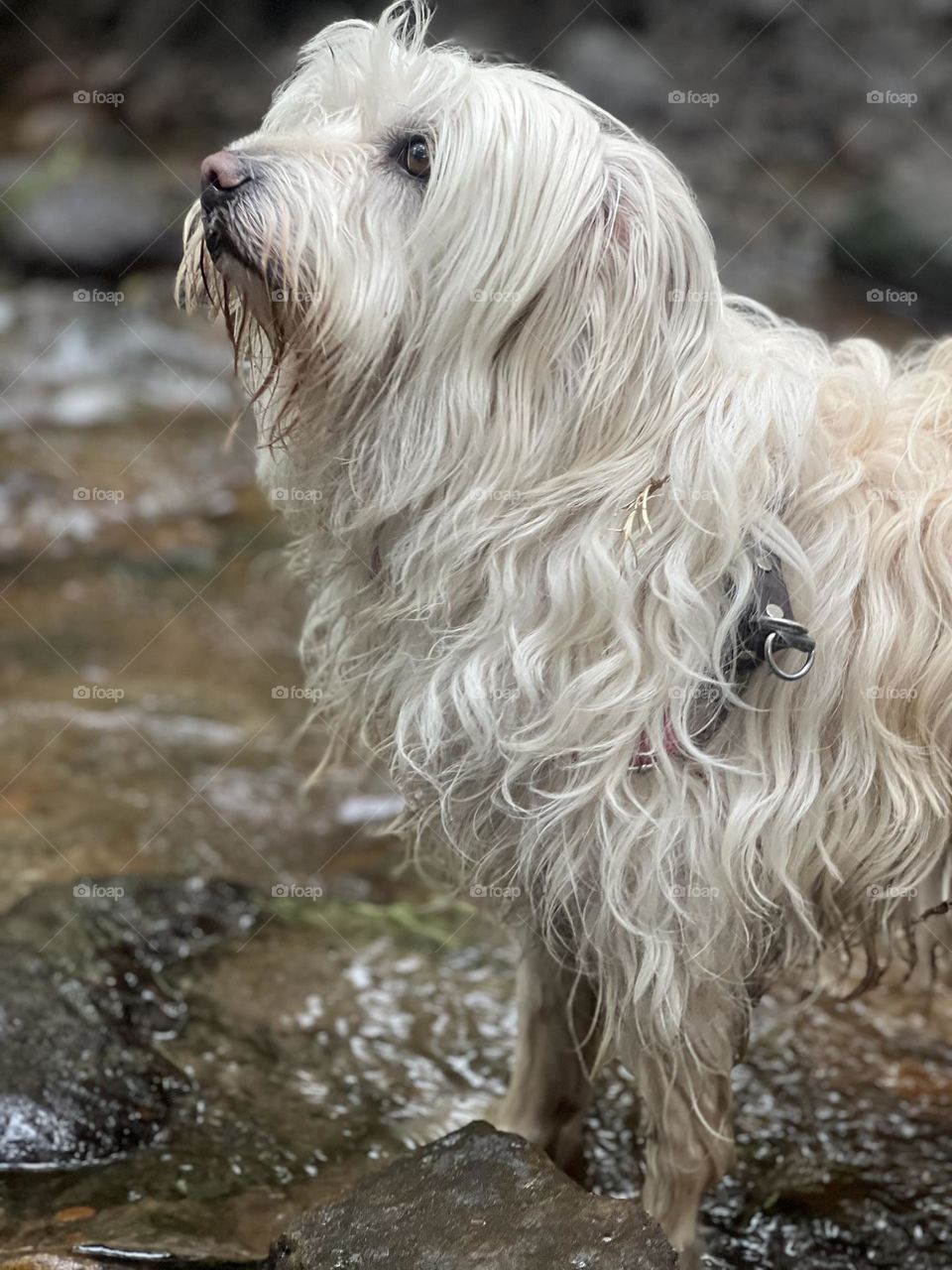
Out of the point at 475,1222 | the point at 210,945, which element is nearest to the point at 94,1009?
the point at 210,945

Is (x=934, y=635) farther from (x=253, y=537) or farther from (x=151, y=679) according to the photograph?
(x=253, y=537)

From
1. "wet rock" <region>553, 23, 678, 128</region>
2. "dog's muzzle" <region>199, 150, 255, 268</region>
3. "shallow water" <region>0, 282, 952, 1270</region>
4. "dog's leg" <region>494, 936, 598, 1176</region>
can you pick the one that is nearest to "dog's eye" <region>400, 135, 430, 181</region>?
"dog's muzzle" <region>199, 150, 255, 268</region>

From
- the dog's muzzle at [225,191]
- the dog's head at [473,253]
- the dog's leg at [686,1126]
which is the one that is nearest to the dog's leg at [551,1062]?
the dog's leg at [686,1126]

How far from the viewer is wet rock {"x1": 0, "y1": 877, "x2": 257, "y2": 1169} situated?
3.32 metres

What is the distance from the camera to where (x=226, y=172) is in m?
2.47

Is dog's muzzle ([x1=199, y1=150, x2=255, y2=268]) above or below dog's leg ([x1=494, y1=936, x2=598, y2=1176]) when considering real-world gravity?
above

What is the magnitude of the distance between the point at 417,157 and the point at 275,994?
2.31 metres

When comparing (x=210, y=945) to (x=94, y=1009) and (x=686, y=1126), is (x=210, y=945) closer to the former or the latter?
(x=94, y=1009)

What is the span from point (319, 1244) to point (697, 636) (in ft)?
4.23

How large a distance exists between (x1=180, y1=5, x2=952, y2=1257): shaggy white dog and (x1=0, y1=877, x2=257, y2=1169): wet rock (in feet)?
3.92

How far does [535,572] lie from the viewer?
257 centimetres

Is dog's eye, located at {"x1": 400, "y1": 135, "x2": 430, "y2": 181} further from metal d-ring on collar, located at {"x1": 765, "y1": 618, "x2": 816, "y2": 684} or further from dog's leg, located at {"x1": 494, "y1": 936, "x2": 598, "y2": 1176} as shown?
dog's leg, located at {"x1": 494, "y1": 936, "x2": 598, "y2": 1176}

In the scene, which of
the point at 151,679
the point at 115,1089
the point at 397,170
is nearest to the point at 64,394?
the point at 151,679

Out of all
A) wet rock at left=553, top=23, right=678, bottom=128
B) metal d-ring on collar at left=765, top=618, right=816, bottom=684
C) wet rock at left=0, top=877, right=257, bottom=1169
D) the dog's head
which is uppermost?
wet rock at left=553, top=23, right=678, bottom=128
